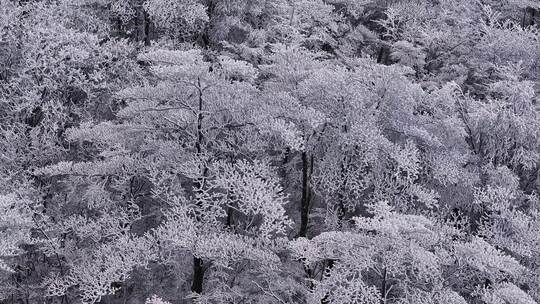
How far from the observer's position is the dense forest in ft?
36.6

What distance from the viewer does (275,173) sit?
13.0 meters

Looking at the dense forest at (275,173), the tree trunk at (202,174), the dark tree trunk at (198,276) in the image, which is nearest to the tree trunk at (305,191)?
the dense forest at (275,173)

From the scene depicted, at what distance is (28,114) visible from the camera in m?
16.6

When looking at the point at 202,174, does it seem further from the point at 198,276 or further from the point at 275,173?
the point at 198,276

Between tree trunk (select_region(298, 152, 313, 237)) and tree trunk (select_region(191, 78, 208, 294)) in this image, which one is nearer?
tree trunk (select_region(191, 78, 208, 294))

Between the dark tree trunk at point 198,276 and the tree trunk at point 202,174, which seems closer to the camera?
the tree trunk at point 202,174

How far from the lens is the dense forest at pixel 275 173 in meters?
11.1

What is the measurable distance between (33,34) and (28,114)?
2500mm

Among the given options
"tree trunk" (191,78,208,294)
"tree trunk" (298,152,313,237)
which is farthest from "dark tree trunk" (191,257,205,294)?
"tree trunk" (298,152,313,237)

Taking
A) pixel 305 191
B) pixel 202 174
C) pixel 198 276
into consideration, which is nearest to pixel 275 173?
pixel 305 191

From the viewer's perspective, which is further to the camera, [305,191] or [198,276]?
[305,191]

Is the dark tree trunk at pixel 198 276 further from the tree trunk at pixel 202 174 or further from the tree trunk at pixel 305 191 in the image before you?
the tree trunk at pixel 305 191

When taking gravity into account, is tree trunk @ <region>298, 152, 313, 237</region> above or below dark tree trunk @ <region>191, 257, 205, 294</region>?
above

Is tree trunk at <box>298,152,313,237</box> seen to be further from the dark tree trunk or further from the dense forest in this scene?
the dark tree trunk
